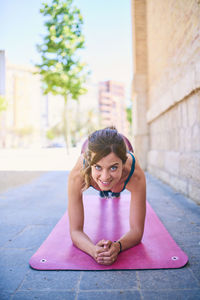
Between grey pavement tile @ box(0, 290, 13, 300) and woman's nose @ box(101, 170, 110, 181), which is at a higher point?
woman's nose @ box(101, 170, 110, 181)

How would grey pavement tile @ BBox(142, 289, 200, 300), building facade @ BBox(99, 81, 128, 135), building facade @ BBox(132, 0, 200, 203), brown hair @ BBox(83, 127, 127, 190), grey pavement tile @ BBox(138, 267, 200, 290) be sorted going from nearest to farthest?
grey pavement tile @ BBox(142, 289, 200, 300), grey pavement tile @ BBox(138, 267, 200, 290), brown hair @ BBox(83, 127, 127, 190), building facade @ BBox(132, 0, 200, 203), building facade @ BBox(99, 81, 128, 135)

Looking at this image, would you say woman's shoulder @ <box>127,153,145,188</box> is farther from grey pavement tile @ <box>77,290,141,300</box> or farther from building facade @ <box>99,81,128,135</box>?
building facade @ <box>99,81,128,135</box>

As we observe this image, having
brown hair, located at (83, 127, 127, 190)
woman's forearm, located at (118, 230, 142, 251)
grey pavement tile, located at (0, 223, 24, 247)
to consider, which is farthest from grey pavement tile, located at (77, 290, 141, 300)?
grey pavement tile, located at (0, 223, 24, 247)

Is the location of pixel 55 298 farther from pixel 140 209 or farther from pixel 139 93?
pixel 139 93

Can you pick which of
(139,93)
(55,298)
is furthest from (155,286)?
(139,93)


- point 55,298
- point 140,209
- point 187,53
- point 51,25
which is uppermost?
point 51,25

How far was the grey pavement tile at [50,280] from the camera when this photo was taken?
1.63 meters

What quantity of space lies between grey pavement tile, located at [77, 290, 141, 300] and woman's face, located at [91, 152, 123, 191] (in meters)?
0.65

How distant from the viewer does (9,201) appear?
169 inches

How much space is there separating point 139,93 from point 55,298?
746cm

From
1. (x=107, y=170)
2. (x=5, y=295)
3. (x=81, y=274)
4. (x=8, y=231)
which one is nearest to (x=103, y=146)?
(x=107, y=170)

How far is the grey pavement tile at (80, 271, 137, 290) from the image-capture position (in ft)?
5.33

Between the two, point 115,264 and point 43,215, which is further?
point 43,215

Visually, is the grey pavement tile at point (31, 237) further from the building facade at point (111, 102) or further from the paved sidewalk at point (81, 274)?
the building facade at point (111, 102)
